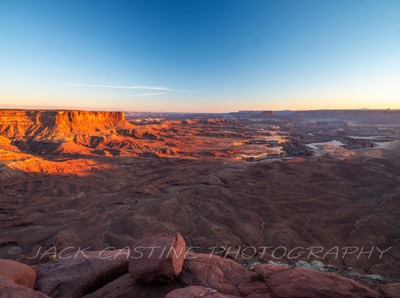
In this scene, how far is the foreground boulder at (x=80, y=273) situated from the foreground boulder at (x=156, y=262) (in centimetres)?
191

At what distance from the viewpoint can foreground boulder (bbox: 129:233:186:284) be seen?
8219 millimetres

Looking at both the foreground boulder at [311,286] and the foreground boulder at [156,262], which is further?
the foreground boulder at [156,262]

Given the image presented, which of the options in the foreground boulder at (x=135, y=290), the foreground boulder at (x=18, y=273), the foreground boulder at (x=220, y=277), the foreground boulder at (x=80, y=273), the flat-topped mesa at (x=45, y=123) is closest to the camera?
the foreground boulder at (x=135, y=290)

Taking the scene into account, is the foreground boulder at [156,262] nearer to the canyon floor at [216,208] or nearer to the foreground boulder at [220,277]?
the foreground boulder at [220,277]

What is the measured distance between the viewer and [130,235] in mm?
22250

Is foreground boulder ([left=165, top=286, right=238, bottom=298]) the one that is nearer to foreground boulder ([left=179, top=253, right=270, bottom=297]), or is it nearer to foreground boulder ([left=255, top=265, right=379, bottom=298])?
foreground boulder ([left=179, top=253, right=270, bottom=297])

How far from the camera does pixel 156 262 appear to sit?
8.34 metres

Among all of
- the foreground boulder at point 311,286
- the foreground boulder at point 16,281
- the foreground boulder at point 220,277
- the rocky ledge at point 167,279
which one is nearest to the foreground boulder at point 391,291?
the rocky ledge at point 167,279

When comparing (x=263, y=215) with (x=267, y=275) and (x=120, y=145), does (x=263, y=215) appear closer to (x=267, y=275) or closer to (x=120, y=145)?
(x=267, y=275)

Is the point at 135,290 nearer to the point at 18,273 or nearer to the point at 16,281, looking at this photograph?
the point at 16,281

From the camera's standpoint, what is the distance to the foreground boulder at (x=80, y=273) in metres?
9.03

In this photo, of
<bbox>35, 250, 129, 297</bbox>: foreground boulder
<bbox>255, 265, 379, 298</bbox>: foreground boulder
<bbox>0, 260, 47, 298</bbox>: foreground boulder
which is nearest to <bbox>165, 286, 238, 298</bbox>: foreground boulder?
<bbox>255, 265, 379, 298</bbox>: foreground boulder

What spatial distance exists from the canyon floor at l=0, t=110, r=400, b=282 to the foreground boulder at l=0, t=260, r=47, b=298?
11.1 m

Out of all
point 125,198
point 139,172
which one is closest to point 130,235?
point 125,198
